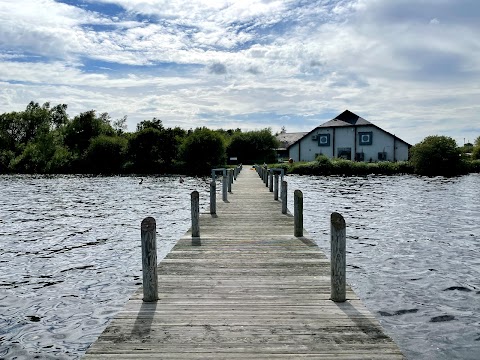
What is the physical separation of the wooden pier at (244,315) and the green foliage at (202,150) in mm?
62119

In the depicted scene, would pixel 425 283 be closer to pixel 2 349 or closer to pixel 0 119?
pixel 2 349

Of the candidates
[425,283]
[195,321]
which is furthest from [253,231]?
[195,321]

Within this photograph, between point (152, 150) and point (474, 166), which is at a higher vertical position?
point (152, 150)

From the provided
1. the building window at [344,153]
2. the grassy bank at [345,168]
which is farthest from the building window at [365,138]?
the grassy bank at [345,168]

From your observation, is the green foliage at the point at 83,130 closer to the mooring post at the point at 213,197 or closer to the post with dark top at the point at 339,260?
the mooring post at the point at 213,197

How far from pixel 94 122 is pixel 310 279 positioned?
100383mm

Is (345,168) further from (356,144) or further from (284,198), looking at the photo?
(284,198)

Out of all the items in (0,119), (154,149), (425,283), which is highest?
(0,119)

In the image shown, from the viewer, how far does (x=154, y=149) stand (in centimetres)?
7719

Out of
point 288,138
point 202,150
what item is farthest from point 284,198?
point 288,138

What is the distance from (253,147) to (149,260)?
78.2 meters

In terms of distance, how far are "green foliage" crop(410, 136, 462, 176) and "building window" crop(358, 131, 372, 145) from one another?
7.10 m

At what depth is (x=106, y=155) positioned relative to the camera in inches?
3228

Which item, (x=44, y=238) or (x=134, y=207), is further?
(x=134, y=207)
